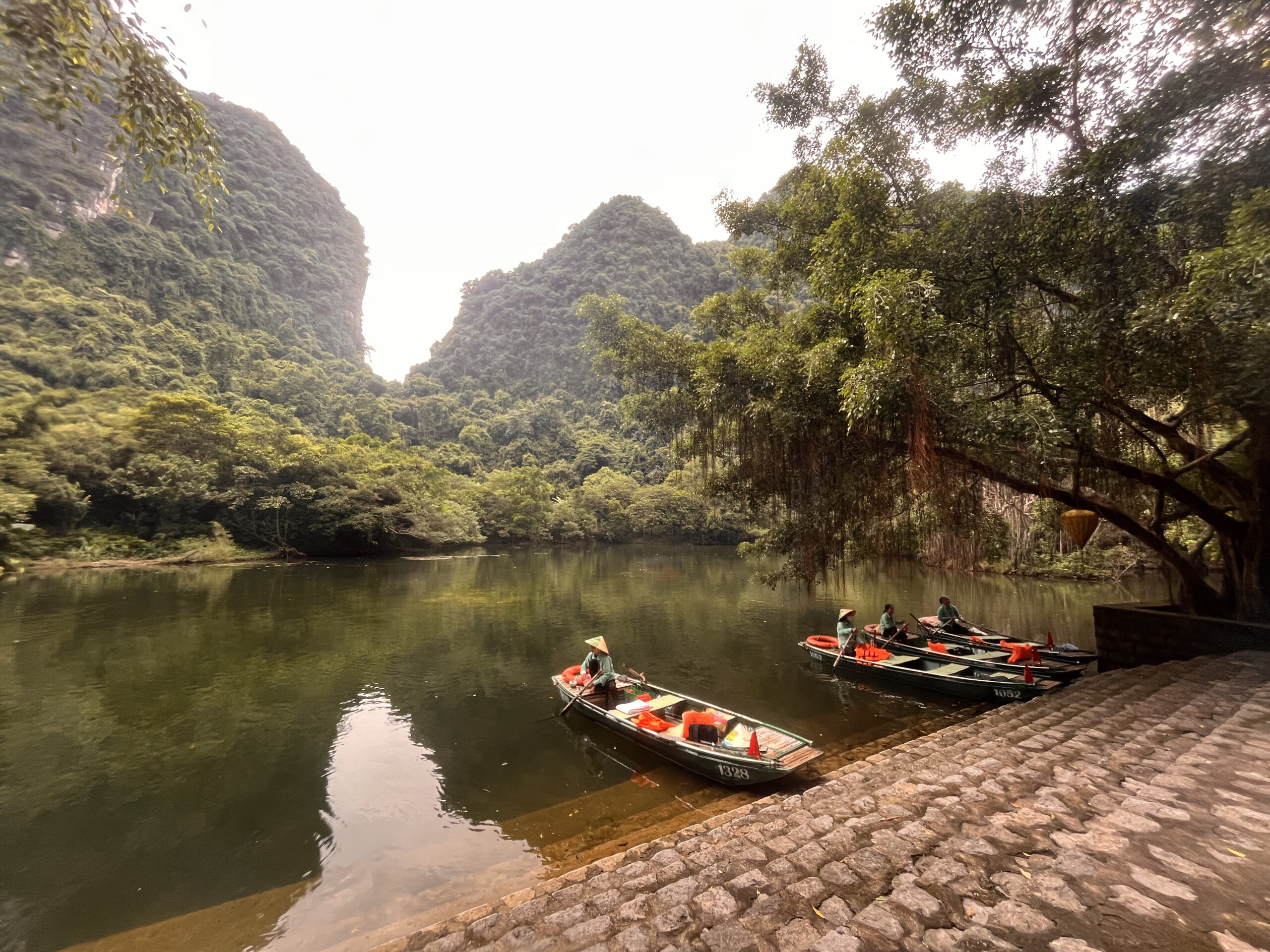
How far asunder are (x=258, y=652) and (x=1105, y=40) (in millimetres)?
18790

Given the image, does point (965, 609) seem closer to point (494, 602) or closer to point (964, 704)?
point (964, 704)

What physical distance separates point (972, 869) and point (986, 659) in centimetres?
814

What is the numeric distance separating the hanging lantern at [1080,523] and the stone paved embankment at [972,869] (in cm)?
242

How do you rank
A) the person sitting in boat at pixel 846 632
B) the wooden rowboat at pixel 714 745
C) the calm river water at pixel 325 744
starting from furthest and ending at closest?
1. the person sitting in boat at pixel 846 632
2. the wooden rowboat at pixel 714 745
3. the calm river water at pixel 325 744

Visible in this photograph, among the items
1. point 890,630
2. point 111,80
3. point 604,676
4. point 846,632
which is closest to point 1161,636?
point 890,630

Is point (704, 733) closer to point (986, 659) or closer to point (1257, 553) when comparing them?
point (986, 659)

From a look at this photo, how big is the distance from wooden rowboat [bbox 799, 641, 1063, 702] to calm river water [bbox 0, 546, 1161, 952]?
0.36m

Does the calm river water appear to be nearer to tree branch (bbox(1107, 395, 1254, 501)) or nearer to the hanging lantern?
the hanging lantern

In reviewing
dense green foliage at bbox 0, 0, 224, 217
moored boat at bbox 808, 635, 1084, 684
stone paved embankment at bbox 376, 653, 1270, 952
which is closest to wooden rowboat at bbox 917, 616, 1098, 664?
moored boat at bbox 808, 635, 1084, 684

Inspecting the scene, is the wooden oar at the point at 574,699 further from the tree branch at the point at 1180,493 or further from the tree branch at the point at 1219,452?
the tree branch at the point at 1219,452

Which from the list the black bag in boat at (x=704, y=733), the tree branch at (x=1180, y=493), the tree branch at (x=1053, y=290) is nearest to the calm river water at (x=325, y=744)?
the black bag in boat at (x=704, y=733)

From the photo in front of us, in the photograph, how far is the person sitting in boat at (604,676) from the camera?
8.45 m

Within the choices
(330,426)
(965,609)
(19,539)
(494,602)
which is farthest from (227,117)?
(965,609)

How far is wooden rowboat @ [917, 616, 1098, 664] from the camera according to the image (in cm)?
947
